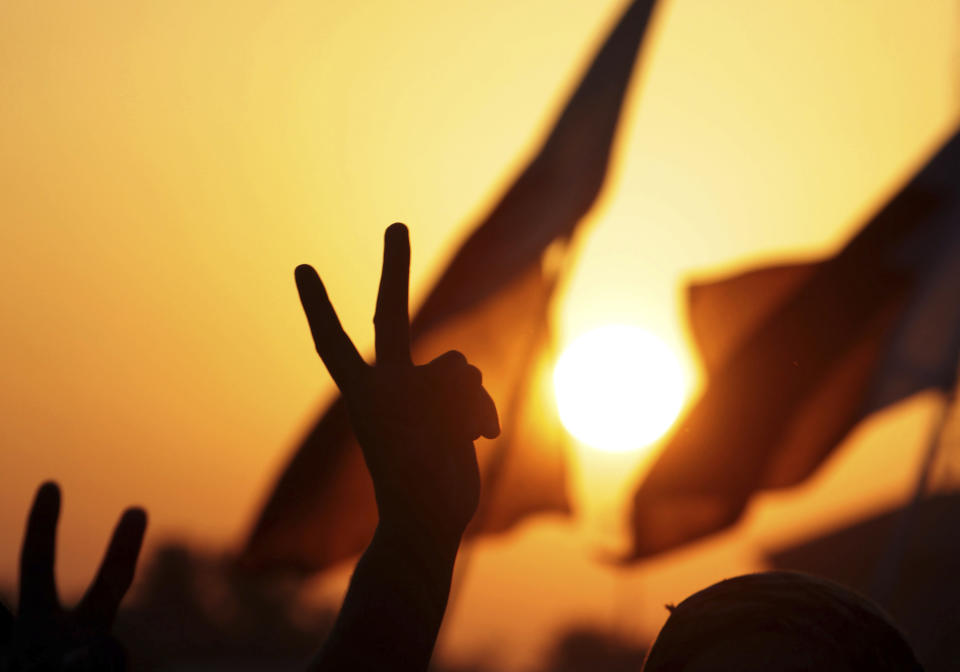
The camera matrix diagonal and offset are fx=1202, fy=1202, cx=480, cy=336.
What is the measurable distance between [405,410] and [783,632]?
0.68 metres

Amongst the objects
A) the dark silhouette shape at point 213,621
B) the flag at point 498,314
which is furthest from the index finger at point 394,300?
the dark silhouette shape at point 213,621

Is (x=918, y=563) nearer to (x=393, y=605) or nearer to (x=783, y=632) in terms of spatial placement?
(x=783, y=632)

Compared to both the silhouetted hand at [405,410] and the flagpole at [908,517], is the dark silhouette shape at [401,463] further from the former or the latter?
the flagpole at [908,517]

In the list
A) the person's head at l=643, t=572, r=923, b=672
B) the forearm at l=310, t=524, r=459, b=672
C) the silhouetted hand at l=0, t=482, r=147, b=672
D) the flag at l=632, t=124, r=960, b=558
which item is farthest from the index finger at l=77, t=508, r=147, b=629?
the flag at l=632, t=124, r=960, b=558

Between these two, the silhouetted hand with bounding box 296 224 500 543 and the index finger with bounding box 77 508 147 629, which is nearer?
the silhouetted hand with bounding box 296 224 500 543

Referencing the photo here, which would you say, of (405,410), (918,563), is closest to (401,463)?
(405,410)

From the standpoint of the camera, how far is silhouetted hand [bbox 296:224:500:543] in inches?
69.4

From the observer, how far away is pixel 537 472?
1295cm

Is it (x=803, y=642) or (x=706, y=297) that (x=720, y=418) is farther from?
(x=803, y=642)

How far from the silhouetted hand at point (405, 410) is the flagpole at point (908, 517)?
25.6 feet

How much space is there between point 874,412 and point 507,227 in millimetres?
3710

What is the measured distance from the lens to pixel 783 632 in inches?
73.5

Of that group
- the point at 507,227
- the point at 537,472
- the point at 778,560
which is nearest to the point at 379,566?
the point at 507,227

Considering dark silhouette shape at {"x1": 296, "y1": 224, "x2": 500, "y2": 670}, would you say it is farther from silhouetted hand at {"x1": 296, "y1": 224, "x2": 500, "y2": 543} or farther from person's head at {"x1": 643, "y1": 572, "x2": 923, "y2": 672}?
person's head at {"x1": 643, "y1": 572, "x2": 923, "y2": 672}
